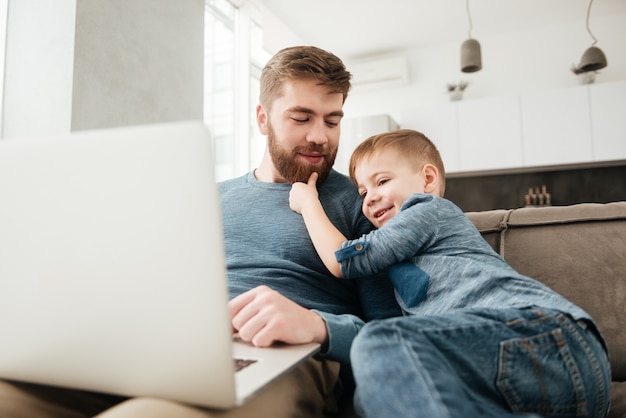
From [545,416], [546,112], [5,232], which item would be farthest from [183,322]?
[546,112]

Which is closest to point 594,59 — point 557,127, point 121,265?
point 557,127

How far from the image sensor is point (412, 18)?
469 cm

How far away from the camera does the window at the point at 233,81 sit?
4.25 metres

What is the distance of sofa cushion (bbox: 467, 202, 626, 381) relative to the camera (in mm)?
1109

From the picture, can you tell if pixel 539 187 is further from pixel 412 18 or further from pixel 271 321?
pixel 271 321

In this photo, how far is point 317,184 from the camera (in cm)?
130

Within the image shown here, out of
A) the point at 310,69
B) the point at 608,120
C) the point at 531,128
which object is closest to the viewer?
the point at 310,69

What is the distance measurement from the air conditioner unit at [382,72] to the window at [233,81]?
50.1 inches

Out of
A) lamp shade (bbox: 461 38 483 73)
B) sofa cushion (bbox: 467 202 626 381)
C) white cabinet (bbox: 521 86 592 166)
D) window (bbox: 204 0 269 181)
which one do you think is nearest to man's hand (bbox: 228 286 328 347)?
→ sofa cushion (bbox: 467 202 626 381)

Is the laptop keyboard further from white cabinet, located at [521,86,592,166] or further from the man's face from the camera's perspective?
white cabinet, located at [521,86,592,166]

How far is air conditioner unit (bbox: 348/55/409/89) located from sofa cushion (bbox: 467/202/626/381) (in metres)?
4.34

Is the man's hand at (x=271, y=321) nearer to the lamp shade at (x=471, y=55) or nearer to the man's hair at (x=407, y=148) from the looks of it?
the man's hair at (x=407, y=148)

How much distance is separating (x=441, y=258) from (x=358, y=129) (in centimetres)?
432

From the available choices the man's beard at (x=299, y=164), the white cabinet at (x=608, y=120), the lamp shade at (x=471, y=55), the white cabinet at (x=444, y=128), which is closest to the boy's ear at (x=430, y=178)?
the man's beard at (x=299, y=164)
